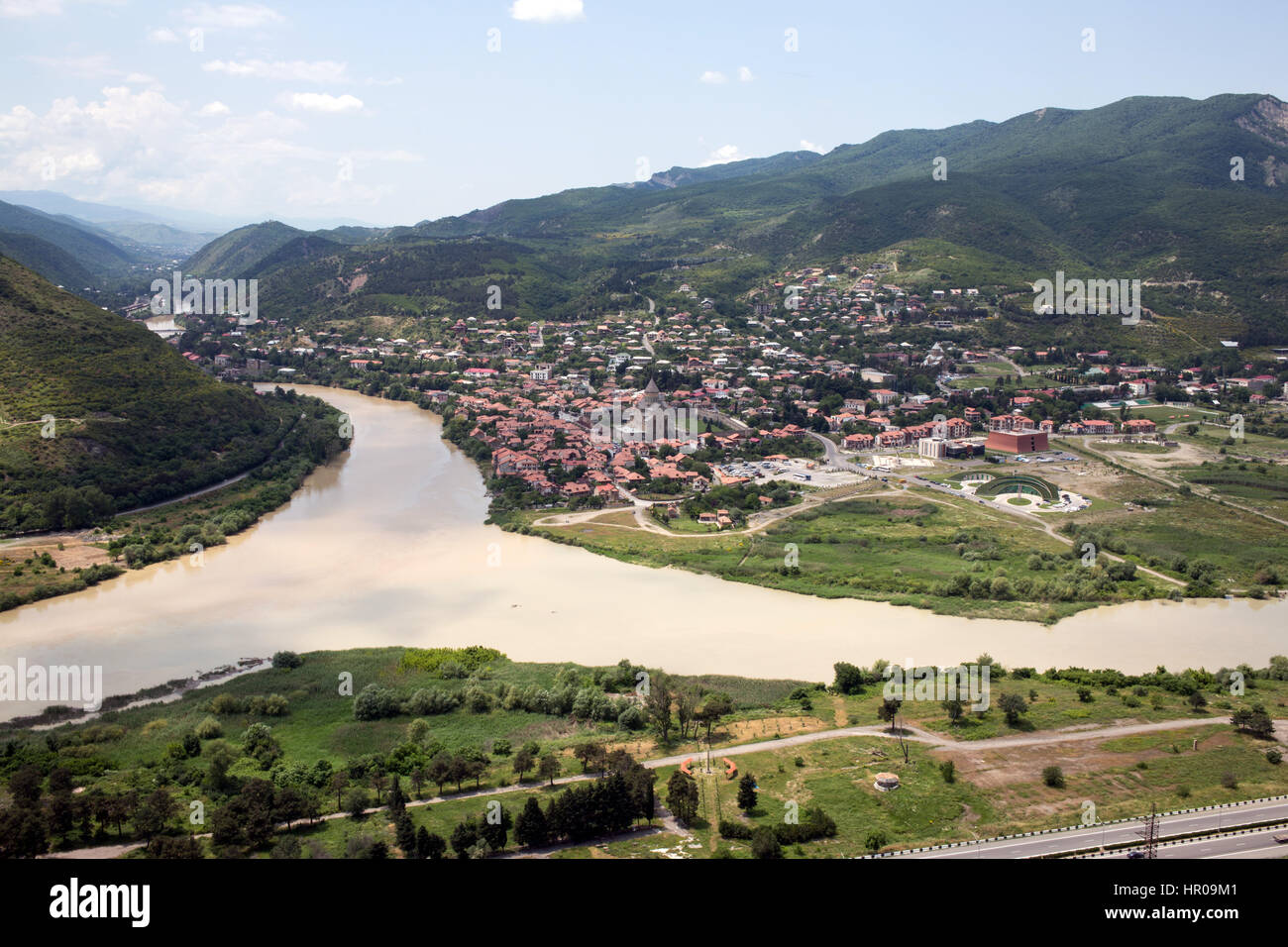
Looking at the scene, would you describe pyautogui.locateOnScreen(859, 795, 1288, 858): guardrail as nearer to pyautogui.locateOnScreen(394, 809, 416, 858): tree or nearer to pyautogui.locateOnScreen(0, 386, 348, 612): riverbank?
pyautogui.locateOnScreen(394, 809, 416, 858): tree

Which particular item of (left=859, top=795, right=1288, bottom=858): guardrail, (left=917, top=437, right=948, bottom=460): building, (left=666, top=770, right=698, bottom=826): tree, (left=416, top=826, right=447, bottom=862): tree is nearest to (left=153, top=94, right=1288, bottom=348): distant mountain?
(left=917, top=437, right=948, bottom=460): building

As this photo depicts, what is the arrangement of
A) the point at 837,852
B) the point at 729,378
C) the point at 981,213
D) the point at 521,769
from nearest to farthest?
the point at 837,852
the point at 521,769
the point at 729,378
the point at 981,213

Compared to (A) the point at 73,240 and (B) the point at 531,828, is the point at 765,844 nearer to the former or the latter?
(B) the point at 531,828

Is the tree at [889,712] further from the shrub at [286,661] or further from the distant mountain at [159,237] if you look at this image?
the distant mountain at [159,237]

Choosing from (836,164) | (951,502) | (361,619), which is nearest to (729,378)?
(951,502)

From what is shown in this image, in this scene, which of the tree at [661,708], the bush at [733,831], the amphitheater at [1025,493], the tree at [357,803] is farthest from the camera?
the amphitheater at [1025,493]

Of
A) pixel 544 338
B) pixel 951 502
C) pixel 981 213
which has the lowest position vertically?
pixel 951 502

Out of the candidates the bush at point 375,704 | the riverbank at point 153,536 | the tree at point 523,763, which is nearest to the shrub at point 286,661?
the bush at point 375,704

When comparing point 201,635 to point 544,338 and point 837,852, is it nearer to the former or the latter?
point 837,852
